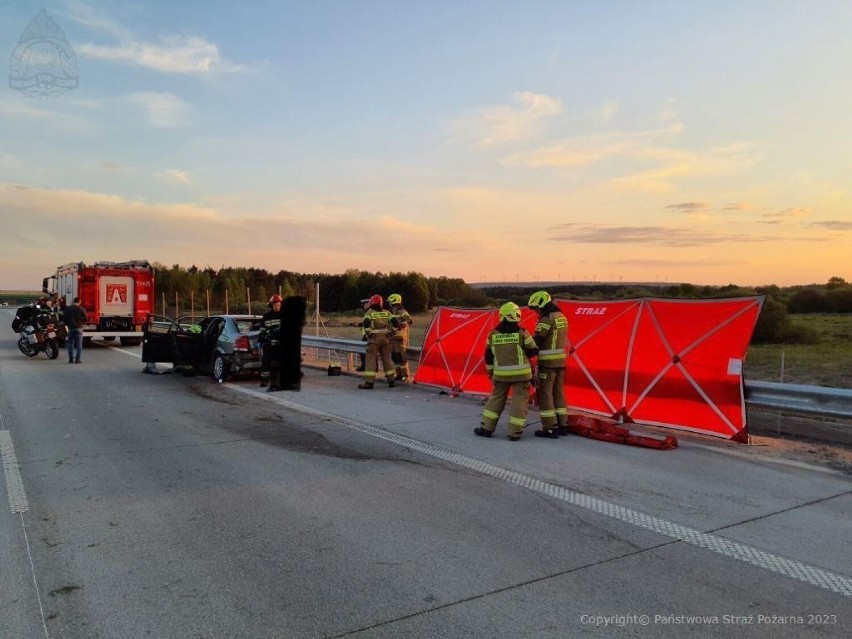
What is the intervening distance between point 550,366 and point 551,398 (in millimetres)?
453

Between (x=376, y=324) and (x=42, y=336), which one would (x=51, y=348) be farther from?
(x=376, y=324)

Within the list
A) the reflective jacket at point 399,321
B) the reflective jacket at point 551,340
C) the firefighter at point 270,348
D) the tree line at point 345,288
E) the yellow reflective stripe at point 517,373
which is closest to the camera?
the yellow reflective stripe at point 517,373

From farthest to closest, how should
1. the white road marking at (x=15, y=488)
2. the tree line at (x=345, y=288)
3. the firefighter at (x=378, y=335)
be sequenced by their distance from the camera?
1. the tree line at (x=345, y=288)
2. the firefighter at (x=378, y=335)
3. the white road marking at (x=15, y=488)

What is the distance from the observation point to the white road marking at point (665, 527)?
161 inches

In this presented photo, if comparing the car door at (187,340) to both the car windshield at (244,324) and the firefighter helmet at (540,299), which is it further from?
the firefighter helmet at (540,299)

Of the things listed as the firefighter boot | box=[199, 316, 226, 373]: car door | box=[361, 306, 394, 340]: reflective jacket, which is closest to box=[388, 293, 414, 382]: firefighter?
box=[361, 306, 394, 340]: reflective jacket

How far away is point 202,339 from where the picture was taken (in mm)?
14375

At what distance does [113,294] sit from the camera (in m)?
23.0

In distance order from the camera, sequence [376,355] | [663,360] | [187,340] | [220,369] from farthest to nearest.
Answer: [187,340] → [220,369] → [376,355] → [663,360]

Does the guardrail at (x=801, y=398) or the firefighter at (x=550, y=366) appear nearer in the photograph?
the guardrail at (x=801, y=398)

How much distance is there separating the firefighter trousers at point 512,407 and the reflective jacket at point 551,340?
601mm

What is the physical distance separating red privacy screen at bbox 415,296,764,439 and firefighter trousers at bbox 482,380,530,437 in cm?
201

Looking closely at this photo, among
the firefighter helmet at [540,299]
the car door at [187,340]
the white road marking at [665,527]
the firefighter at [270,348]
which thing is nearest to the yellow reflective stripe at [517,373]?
the firefighter helmet at [540,299]

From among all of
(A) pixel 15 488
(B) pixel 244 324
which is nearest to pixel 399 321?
(B) pixel 244 324
